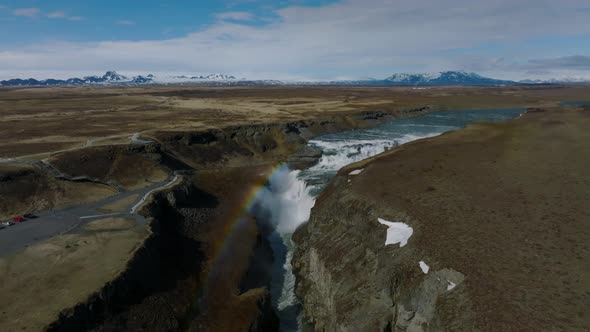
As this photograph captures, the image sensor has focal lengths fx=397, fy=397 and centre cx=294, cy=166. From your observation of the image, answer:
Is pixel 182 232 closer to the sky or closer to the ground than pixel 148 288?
closer to the ground

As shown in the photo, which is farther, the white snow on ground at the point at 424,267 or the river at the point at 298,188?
the river at the point at 298,188

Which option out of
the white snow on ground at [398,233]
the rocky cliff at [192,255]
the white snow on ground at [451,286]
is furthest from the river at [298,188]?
the white snow on ground at [451,286]

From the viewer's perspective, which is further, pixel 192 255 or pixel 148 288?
pixel 192 255

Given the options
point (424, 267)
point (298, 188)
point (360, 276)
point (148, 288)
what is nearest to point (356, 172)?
point (298, 188)

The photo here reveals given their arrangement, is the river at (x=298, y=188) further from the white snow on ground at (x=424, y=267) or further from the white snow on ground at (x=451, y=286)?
the white snow on ground at (x=451, y=286)

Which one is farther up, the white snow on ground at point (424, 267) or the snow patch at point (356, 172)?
the snow patch at point (356, 172)

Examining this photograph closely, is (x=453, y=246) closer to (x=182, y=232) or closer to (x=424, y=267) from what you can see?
(x=424, y=267)

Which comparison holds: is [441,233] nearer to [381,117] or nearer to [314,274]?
[314,274]
